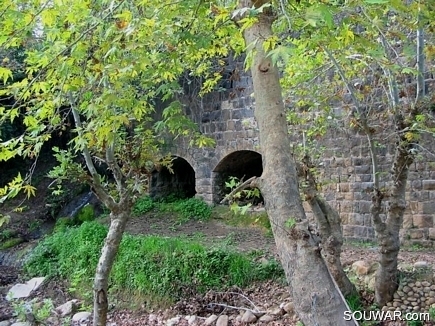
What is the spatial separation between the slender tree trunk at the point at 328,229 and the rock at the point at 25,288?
441 cm

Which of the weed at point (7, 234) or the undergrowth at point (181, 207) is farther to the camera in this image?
the weed at point (7, 234)

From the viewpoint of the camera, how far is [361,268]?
13.2ft

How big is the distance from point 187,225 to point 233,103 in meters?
2.23

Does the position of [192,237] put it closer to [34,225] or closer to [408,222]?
[408,222]

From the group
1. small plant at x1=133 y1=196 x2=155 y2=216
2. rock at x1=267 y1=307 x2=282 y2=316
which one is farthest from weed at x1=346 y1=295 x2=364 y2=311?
small plant at x1=133 y1=196 x2=155 y2=216

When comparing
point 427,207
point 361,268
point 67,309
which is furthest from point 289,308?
point 67,309

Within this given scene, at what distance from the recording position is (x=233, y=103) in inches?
313

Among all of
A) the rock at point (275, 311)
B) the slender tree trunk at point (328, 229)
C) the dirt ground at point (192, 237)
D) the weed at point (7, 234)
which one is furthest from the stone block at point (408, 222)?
the weed at point (7, 234)

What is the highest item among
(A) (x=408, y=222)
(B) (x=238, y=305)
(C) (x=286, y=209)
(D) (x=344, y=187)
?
(C) (x=286, y=209)

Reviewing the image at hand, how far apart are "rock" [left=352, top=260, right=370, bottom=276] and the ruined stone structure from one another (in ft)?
3.13

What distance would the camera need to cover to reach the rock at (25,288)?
6.20 m

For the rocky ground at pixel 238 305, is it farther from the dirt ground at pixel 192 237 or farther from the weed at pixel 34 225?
the weed at pixel 34 225

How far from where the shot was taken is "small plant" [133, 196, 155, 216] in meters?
8.81

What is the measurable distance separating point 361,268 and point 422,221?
1.74 meters
